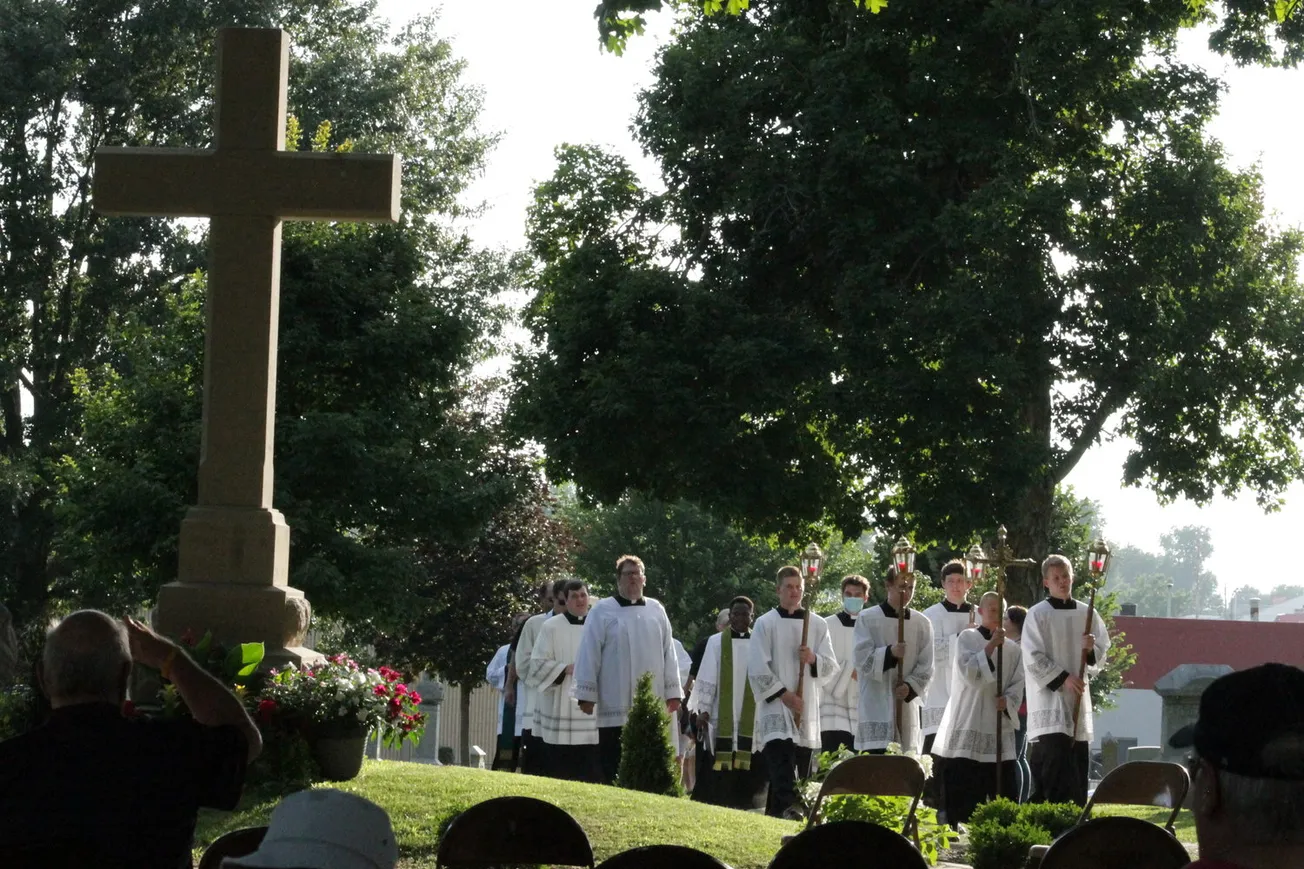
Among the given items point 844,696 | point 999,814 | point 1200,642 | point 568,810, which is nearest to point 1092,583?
point 844,696

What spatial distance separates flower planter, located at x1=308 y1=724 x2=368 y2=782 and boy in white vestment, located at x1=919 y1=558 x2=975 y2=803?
20.6 ft

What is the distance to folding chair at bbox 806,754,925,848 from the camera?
8094mm

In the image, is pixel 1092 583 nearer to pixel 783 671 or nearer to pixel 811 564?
pixel 811 564

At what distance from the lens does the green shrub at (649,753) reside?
43.5 feet

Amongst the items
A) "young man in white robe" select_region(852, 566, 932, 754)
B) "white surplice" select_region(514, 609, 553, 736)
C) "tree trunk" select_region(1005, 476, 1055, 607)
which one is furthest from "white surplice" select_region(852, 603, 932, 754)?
"tree trunk" select_region(1005, 476, 1055, 607)

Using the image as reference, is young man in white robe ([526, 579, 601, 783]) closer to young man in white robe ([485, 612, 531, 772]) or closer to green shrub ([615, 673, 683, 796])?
young man in white robe ([485, 612, 531, 772])

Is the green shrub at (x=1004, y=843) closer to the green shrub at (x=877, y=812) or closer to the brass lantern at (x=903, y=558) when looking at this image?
the green shrub at (x=877, y=812)

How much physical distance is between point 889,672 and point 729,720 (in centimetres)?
164

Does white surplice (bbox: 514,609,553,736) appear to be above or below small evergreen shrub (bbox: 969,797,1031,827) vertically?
above

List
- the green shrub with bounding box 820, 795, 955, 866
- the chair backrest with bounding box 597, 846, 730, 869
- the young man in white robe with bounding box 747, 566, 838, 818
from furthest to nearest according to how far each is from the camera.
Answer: the young man in white robe with bounding box 747, 566, 838, 818 → the green shrub with bounding box 820, 795, 955, 866 → the chair backrest with bounding box 597, 846, 730, 869

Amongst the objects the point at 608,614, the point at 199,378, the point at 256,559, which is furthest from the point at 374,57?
the point at 256,559

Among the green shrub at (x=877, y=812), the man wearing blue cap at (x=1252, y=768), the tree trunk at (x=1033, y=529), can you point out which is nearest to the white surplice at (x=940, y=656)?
the green shrub at (x=877, y=812)

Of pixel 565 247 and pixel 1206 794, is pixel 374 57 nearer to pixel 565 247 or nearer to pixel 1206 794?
pixel 565 247

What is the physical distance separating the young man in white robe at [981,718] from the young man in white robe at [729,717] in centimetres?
194
